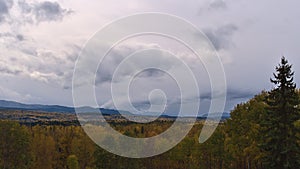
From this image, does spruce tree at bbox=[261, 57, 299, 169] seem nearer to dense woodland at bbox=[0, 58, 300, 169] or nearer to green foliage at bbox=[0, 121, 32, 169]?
dense woodland at bbox=[0, 58, 300, 169]

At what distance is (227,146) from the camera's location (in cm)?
5797

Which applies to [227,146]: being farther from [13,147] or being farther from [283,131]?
[13,147]

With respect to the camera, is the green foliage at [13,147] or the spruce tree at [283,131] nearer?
the spruce tree at [283,131]

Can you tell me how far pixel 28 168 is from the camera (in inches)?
2502

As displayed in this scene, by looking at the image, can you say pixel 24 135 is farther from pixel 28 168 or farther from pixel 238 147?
pixel 238 147

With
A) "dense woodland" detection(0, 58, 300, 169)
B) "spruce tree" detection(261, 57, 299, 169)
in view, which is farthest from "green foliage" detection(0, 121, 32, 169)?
"spruce tree" detection(261, 57, 299, 169)

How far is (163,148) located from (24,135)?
1369 inches

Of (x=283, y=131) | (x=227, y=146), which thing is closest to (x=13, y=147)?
(x=227, y=146)

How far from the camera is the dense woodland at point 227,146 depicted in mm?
33906

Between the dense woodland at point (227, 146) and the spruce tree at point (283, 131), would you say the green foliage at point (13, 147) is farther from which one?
the spruce tree at point (283, 131)

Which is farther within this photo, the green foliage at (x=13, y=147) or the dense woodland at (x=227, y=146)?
the green foliage at (x=13, y=147)

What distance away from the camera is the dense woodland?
3391 cm

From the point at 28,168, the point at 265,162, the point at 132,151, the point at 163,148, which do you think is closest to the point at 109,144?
the point at 132,151

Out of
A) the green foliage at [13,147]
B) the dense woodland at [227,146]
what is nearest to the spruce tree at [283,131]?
the dense woodland at [227,146]
